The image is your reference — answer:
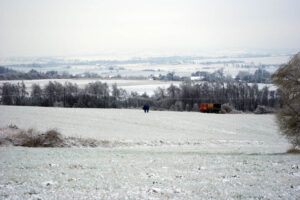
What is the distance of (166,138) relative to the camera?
27656mm

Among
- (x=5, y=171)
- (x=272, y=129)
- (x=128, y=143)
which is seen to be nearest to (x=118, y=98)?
(x=272, y=129)

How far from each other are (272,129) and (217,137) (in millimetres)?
12657

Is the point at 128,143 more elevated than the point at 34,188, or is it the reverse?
the point at 34,188

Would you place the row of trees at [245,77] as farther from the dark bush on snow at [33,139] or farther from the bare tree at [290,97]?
the dark bush on snow at [33,139]

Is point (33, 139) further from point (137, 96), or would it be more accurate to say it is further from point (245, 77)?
point (245, 77)

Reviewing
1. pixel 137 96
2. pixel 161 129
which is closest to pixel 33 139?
pixel 161 129

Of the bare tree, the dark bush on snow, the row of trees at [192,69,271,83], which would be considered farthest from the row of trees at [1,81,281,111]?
the bare tree

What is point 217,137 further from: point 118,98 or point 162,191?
point 118,98

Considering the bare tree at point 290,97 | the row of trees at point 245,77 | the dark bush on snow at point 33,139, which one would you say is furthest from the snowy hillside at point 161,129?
the row of trees at point 245,77

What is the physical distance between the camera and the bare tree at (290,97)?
20.0 m

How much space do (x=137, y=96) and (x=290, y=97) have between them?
74.8m

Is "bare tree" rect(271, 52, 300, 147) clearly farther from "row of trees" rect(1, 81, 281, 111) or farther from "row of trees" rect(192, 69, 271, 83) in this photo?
"row of trees" rect(192, 69, 271, 83)

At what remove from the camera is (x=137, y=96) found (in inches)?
3696

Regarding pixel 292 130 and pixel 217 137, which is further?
pixel 217 137
